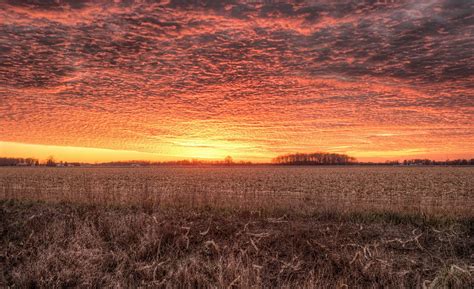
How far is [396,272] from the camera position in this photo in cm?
812

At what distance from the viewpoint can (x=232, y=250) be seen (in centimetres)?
947

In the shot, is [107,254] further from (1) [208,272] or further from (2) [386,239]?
(2) [386,239]

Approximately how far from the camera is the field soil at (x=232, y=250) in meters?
7.93

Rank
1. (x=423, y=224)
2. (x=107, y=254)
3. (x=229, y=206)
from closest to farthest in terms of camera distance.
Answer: (x=107, y=254)
(x=423, y=224)
(x=229, y=206)

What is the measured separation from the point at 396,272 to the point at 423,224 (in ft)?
14.4

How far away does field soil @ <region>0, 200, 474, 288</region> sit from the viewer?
7934mm

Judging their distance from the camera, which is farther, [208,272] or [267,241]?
[267,241]

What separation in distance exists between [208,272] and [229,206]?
5331 mm

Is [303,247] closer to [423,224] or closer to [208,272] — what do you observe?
[208,272]

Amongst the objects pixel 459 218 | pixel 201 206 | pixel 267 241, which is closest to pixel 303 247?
pixel 267 241

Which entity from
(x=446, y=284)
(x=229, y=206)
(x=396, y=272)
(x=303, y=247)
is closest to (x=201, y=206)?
(x=229, y=206)

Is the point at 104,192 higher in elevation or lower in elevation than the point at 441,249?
higher

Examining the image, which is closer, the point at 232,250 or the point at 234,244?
the point at 232,250

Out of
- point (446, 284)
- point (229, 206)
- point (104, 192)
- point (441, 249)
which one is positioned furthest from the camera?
point (104, 192)
